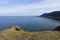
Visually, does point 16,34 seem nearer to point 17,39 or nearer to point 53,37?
point 17,39

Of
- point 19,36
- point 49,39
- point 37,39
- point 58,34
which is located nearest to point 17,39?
point 19,36

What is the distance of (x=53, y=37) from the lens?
14172 mm

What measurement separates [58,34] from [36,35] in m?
2.13

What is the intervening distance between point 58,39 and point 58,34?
3.96 feet

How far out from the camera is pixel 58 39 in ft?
44.9

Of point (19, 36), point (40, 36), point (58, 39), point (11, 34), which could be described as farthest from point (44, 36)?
point (11, 34)

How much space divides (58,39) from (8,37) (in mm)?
4600

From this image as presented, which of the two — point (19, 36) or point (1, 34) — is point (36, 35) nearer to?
point (19, 36)

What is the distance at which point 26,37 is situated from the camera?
14320 mm

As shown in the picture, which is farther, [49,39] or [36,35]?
[36,35]

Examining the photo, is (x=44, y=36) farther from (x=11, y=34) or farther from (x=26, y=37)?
(x=11, y=34)

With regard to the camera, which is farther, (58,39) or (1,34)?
(1,34)

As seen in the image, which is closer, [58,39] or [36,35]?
[58,39]

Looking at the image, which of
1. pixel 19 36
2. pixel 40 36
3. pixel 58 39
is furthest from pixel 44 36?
pixel 19 36
